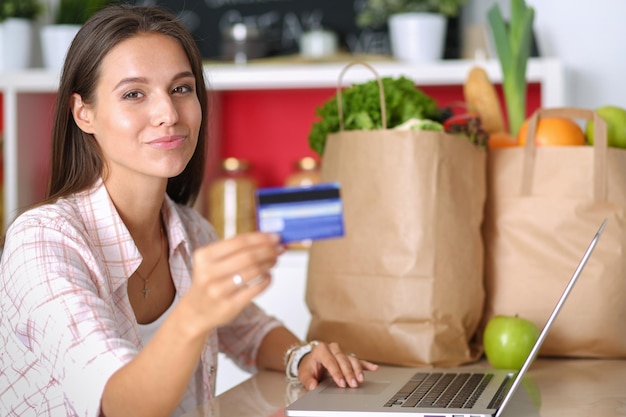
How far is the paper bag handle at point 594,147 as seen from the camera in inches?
56.4

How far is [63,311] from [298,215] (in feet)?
1.16

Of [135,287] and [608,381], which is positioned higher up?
[135,287]

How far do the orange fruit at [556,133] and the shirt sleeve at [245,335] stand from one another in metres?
0.54

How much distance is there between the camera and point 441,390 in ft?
3.88

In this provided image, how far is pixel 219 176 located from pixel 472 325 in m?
1.43

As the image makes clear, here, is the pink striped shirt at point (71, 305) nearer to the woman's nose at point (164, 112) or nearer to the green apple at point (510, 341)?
the woman's nose at point (164, 112)

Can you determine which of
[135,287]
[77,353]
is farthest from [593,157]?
[77,353]

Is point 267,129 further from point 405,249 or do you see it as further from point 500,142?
point 405,249

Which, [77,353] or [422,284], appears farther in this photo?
[422,284]

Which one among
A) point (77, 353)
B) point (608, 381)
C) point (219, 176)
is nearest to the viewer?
point (77, 353)

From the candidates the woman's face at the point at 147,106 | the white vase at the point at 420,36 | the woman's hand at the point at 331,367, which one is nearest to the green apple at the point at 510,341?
the woman's hand at the point at 331,367

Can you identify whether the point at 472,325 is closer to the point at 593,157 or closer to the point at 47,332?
the point at 593,157

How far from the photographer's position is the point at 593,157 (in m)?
1.44

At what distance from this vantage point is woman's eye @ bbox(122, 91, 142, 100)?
1247mm
